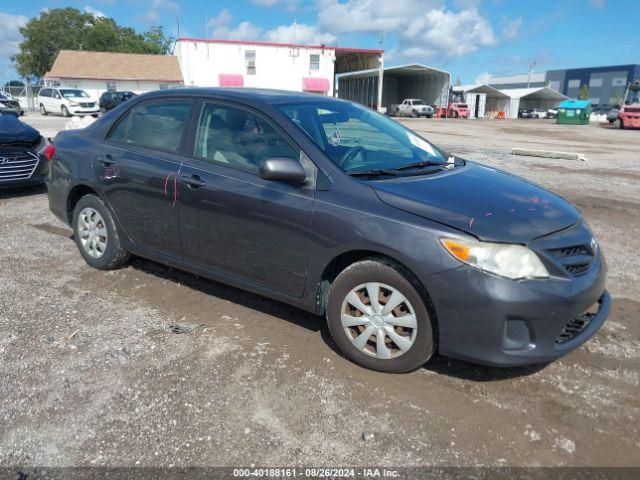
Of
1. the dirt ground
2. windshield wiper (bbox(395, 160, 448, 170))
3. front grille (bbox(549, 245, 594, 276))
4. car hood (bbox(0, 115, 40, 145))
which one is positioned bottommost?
the dirt ground

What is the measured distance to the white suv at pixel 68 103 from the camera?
1235 inches

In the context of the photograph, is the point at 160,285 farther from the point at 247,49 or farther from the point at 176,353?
the point at 247,49

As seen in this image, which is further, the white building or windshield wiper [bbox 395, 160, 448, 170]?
the white building

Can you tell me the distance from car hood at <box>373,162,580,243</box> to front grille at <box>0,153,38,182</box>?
21.8ft

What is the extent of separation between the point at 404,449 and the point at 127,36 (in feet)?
261

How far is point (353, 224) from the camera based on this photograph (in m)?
3.08

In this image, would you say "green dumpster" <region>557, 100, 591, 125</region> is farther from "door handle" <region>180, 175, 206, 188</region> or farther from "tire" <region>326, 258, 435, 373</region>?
"tire" <region>326, 258, 435, 373</region>

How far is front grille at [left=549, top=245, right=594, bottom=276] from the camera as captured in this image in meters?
2.88

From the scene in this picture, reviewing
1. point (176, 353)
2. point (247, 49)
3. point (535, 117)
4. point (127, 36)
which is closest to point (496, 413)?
point (176, 353)

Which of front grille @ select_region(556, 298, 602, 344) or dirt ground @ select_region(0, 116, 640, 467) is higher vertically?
front grille @ select_region(556, 298, 602, 344)

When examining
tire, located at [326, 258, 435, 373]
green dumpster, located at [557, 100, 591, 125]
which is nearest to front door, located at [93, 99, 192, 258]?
tire, located at [326, 258, 435, 373]

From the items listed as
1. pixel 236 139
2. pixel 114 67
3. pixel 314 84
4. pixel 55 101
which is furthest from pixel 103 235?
pixel 114 67

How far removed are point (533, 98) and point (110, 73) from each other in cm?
5767

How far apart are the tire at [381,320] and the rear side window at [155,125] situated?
71.7 inches
